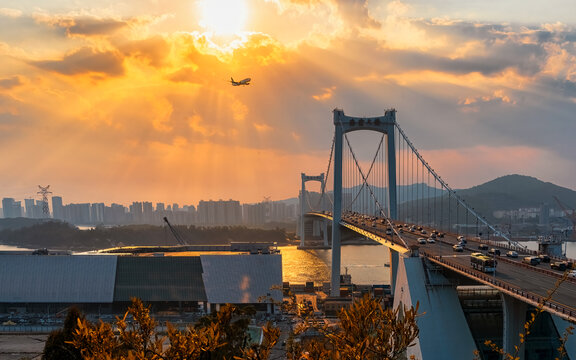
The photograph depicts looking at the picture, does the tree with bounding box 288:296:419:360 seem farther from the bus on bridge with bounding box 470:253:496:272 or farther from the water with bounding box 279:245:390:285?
the water with bounding box 279:245:390:285

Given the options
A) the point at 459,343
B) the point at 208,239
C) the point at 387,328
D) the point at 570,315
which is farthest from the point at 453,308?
the point at 208,239

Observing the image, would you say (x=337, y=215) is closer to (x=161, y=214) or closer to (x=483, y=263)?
(x=483, y=263)

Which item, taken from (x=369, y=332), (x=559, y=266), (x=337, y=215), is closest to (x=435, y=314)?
(x=559, y=266)

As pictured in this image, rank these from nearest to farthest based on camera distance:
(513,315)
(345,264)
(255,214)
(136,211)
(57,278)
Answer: (513,315) → (57,278) → (345,264) → (255,214) → (136,211)

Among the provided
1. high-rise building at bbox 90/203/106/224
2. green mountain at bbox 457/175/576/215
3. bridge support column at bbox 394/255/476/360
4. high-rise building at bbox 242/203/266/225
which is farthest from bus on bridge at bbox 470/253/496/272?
high-rise building at bbox 90/203/106/224

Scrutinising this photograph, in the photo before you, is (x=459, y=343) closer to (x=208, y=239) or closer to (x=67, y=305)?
(x=67, y=305)

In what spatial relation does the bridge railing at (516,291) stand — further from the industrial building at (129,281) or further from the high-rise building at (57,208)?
the high-rise building at (57,208)

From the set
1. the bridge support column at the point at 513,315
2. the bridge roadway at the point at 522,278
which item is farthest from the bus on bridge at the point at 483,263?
the bridge support column at the point at 513,315
